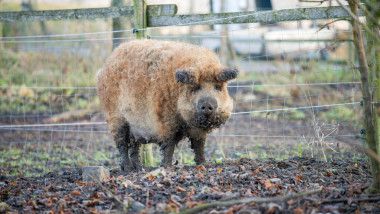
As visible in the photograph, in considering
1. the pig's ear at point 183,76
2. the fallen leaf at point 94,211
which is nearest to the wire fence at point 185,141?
the pig's ear at point 183,76

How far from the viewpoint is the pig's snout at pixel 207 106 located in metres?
5.31

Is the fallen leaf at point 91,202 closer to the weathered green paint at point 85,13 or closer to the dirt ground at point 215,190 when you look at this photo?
the dirt ground at point 215,190

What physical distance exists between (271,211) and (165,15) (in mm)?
3911

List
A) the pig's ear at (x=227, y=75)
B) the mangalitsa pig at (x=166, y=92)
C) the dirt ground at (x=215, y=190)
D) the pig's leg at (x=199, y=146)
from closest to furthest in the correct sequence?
1. the dirt ground at (x=215, y=190)
2. the pig's ear at (x=227, y=75)
3. the mangalitsa pig at (x=166, y=92)
4. the pig's leg at (x=199, y=146)

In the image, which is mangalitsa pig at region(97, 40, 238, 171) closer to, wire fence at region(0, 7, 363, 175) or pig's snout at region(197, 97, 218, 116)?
pig's snout at region(197, 97, 218, 116)

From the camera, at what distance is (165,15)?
6.52m

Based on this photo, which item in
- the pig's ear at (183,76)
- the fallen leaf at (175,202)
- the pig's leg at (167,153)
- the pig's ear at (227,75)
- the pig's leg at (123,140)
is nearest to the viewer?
the fallen leaf at (175,202)

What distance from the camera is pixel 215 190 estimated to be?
13.5 ft

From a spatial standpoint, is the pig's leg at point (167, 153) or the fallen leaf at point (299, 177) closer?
the fallen leaf at point (299, 177)

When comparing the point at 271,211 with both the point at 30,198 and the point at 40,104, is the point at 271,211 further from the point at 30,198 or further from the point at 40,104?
the point at 40,104

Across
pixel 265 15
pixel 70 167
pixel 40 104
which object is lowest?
pixel 70 167

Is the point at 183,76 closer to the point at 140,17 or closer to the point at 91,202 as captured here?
the point at 140,17

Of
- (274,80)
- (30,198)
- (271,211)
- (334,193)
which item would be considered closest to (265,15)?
(334,193)

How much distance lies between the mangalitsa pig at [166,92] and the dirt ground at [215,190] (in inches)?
24.0
